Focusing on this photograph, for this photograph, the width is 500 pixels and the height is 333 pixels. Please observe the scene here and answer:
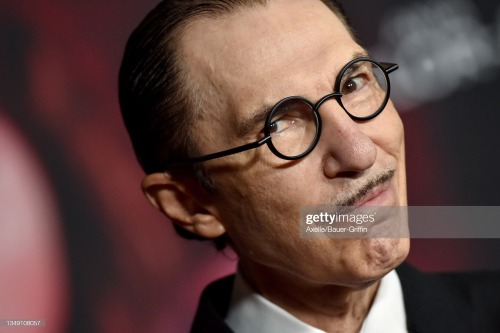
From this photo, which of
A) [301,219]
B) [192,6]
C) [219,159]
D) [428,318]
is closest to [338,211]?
[301,219]

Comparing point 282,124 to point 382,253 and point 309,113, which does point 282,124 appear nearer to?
point 309,113

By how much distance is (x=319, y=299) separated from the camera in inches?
55.7

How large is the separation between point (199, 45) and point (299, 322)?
0.57 meters

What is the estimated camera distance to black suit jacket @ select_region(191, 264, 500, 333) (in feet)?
4.68

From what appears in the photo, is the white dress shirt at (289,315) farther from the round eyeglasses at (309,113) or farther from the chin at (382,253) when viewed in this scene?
the round eyeglasses at (309,113)

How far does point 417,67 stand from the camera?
1.96 metres

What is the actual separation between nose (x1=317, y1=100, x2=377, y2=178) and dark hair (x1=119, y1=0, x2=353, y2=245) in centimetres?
25

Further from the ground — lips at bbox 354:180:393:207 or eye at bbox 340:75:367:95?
eye at bbox 340:75:367:95

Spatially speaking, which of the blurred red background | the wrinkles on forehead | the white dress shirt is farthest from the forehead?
the blurred red background

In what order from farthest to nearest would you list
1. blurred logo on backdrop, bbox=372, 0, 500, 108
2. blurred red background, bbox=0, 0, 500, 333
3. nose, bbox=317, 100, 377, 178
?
blurred logo on backdrop, bbox=372, 0, 500, 108 < blurred red background, bbox=0, 0, 500, 333 < nose, bbox=317, 100, 377, 178

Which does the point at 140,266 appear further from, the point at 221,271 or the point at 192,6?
the point at 192,6

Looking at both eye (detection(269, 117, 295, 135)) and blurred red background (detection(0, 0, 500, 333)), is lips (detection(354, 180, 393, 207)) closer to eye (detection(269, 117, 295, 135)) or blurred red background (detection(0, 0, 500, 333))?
eye (detection(269, 117, 295, 135))

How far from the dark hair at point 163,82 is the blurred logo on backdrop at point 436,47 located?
528mm

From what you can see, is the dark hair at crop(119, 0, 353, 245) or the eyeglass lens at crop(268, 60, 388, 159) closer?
the eyeglass lens at crop(268, 60, 388, 159)
